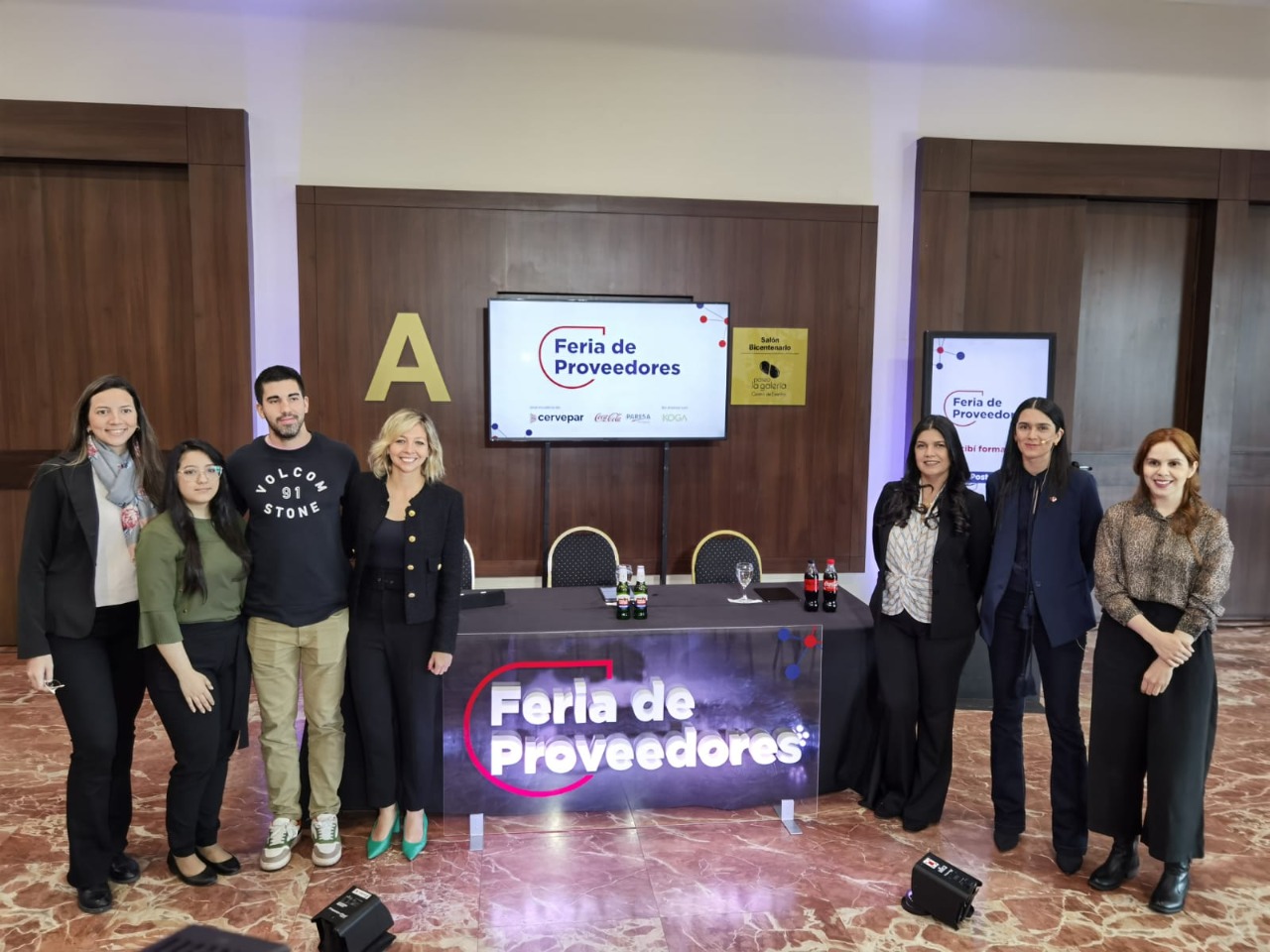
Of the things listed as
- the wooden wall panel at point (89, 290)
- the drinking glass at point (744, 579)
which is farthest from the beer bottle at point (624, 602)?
the wooden wall panel at point (89, 290)

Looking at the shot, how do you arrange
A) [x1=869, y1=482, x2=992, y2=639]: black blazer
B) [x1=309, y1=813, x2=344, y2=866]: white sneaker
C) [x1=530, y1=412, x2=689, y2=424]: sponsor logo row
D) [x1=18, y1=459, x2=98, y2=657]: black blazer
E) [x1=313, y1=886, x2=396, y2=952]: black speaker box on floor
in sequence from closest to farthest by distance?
1. [x1=313, y1=886, x2=396, y2=952]: black speaker box on floor
2. [x1=18, y1=459, x2=98, y2=657]: black blazer
3. [x1=309, y1=813, x2=344, y2=866]: white sneaker
4. [x1=869, y1=482, x2=992, y2=639]: black blazer
5. [x1=530, y1=412, x2=689, y2=424]: sponsor logo row

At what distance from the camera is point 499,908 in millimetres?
2795

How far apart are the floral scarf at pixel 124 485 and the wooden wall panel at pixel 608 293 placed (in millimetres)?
2372

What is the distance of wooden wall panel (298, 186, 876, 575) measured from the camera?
5.03 metres

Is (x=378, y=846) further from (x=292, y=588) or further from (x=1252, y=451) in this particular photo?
(x=1252, y=451)

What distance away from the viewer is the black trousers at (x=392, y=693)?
9.66 ft

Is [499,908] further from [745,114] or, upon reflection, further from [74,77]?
[74,77]

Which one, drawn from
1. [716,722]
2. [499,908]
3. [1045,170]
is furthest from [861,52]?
[499,908]

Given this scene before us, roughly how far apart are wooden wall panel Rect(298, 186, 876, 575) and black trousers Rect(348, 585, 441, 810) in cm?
228

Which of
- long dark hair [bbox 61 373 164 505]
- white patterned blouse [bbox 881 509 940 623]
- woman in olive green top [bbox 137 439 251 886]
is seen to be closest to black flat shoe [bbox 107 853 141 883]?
woman in olive green top [bbox 137 439 251 886]

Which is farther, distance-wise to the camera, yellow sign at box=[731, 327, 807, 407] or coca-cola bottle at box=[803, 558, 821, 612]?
yellow sign at box=[731, 327, 807, 407]

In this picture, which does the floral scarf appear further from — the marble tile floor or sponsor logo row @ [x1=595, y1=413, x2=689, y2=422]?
sponsor logo row @ [x1=595, y1=413, x2=689, y2=422]

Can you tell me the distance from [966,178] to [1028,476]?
2.98 metres

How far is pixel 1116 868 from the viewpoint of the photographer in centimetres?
292
